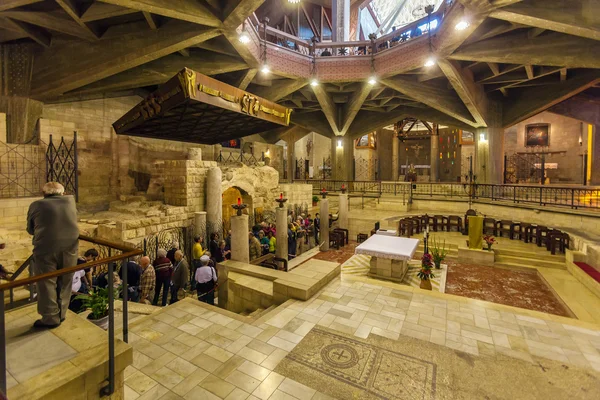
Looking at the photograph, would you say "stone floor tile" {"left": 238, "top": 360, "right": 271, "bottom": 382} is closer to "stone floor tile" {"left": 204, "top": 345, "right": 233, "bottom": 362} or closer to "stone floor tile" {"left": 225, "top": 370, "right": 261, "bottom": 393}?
"stone floor tile" {"left": 225, "top": 370, "right": 261, "bottom": 393}

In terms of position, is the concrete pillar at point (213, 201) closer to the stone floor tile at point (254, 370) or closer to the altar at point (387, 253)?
the altar at point (387, 253)

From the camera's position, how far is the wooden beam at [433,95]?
12.3m

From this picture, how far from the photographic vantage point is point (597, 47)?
8.03 metres

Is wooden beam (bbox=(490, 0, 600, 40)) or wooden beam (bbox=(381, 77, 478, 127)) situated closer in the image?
wooden beam (bbox=(490, 0, 600, 40))

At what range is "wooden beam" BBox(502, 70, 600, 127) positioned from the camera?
11.4 m

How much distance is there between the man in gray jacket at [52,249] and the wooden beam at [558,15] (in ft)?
31.1

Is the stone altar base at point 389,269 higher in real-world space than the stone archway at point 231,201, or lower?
lower

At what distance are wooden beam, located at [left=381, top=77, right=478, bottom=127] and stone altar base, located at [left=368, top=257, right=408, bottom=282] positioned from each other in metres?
8.35

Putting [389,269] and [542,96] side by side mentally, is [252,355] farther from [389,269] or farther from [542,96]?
[542,96]

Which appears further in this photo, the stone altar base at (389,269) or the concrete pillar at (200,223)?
the concrete pillar at (200,223)

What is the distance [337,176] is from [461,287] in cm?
1280

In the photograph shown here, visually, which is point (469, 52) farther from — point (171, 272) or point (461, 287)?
point (171, 272)

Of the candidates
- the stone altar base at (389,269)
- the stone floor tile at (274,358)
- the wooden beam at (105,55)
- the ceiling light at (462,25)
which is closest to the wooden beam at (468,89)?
the ceiling light at (462,25)

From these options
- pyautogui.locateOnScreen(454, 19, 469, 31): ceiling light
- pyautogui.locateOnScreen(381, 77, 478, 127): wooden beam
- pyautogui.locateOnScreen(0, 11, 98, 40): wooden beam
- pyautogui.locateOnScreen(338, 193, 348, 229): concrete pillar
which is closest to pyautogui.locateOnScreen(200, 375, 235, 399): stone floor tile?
pyautogui.locateOnScreen(454, 19, 469, 31): ceiling light
